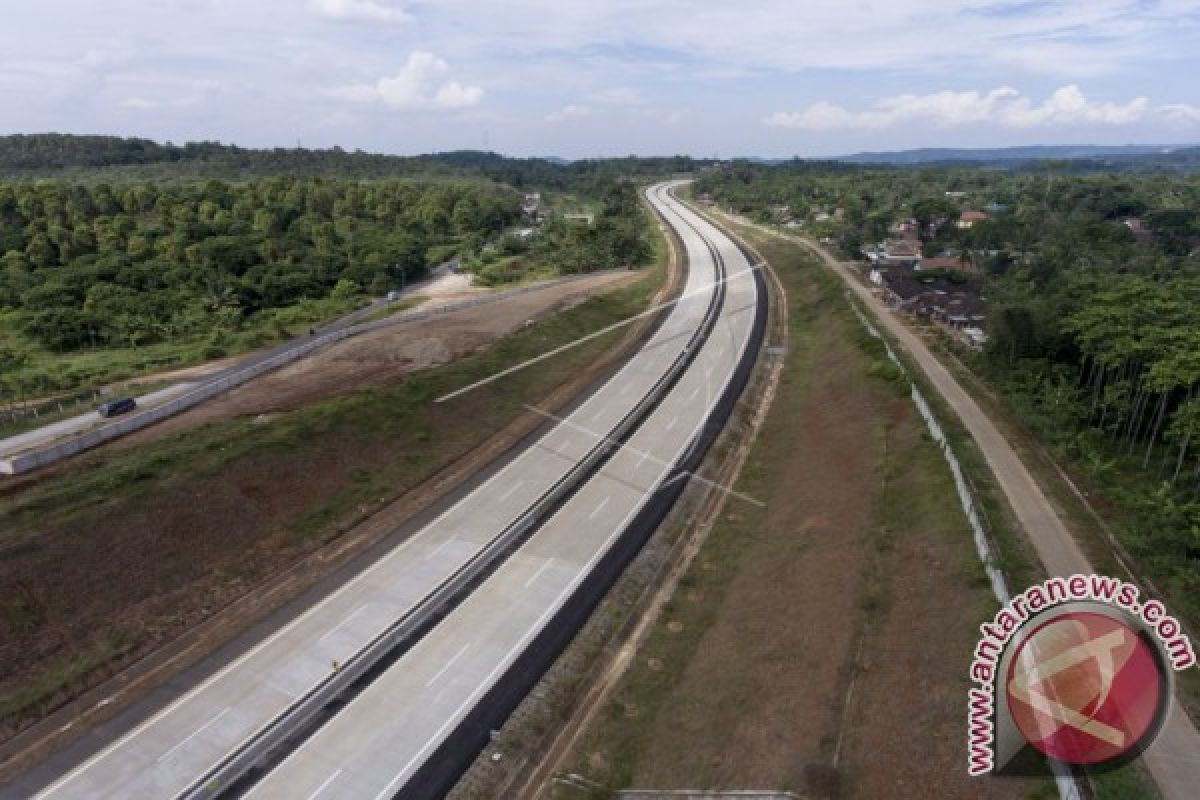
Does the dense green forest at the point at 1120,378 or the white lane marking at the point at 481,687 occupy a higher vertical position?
the dense green forest at the point at 1120,378

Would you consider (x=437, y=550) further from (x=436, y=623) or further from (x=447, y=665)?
(x=447, y=665)

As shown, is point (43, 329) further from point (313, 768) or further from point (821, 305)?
point (821, 305)

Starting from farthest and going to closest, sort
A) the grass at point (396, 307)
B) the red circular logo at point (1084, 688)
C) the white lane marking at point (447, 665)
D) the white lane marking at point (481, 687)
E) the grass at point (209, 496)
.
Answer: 1. the grass at point (396, 307)
2. the grass at point (209, 496)
3. the white lane marking at point (447, 665)
4. the white lane marking at point (481, 687)
5. the red circular logo at point (1084, 688)

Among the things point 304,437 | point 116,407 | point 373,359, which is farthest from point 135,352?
point 304,437

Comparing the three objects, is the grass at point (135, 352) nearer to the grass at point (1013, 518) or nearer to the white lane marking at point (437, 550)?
the white lane marking at point (437, 550)

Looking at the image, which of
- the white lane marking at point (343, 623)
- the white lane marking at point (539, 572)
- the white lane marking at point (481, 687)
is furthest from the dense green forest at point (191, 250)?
the white lane marking at point (481, 687)

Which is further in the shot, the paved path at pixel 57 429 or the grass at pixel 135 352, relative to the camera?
the grass at pixel 135 352

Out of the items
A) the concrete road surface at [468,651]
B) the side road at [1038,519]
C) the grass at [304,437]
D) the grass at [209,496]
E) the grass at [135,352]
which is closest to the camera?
the side road at [1038,519]

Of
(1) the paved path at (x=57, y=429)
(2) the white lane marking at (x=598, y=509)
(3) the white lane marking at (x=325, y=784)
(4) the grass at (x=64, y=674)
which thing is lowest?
(3) the white lane marking at (x=325, y=784)
